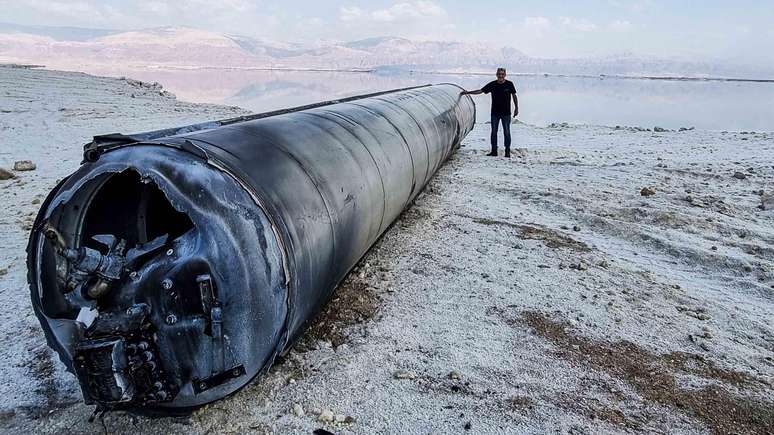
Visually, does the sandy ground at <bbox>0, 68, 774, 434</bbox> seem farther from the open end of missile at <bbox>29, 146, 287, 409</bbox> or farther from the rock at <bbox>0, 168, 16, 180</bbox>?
the open end of missile at <bbox>29, 146, 287, 409</bbox>

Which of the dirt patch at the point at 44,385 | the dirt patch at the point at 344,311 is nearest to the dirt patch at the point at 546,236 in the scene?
the dirt patch at the point at 344,311

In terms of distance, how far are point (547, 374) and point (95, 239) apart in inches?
92.2

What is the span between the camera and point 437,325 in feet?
10.8

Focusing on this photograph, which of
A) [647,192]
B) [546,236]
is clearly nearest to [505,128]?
[647,192]

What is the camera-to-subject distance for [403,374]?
109 inches

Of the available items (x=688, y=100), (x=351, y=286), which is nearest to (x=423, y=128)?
(x=351, y=286)

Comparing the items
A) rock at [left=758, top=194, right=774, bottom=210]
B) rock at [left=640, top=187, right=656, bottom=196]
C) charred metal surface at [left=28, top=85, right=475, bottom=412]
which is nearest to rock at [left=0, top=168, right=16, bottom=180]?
charred metal surface at [left=28, top=85, right=475, bottom=412]

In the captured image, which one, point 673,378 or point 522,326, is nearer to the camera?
point 673,378

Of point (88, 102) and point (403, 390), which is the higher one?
point (88, 102)

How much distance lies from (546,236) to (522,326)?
1.72 metres

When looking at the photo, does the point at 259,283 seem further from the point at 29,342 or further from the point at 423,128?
the point at 423,128

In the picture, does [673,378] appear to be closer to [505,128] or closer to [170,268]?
[170,268]

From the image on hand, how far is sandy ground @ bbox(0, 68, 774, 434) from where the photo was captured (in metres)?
2.49

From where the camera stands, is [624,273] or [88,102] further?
[88,102]
